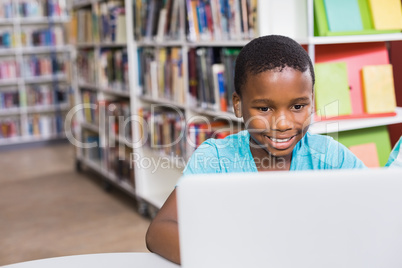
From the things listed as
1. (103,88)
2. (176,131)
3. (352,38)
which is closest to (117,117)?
(103,88)

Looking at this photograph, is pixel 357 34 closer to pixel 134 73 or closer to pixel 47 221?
pixel 134 73

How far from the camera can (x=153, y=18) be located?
3084 millimetres

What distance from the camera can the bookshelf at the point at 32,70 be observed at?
234 inches

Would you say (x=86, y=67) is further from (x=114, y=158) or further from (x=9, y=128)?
(x=9, y=128)

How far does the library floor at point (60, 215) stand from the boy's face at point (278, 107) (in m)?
1.83

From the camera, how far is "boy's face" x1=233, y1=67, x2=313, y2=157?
1033 millimetres

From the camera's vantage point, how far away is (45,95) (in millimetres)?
6172

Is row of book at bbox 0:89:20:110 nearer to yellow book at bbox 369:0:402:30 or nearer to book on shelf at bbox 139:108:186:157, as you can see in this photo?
book on shelf at bbox 139:108:186:157

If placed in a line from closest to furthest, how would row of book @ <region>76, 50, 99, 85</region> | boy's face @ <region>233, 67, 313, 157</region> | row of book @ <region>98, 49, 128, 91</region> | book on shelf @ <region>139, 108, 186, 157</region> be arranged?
1. boy's face @ <region>233, 67, 313, 157</region>
2. book on shelf @ <region>139, 108, 186, 157</region>
3. row of book @ <region>98, 49, 128, 91</region>
4. row of book @ <region>76, 50, 99, 85</region>

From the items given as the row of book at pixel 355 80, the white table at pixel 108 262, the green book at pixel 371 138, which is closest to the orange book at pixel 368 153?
the green book at pixel 371 138

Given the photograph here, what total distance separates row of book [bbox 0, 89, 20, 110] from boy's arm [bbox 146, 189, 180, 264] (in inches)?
214

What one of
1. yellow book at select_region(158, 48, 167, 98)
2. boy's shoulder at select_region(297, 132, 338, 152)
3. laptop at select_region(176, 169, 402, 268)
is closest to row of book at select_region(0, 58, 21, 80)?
yellow book at select_region(158, 48, 167, 98)

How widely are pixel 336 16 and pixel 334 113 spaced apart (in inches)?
14.8

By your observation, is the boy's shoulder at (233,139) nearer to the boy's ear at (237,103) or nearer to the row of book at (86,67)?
the boy's ear at (237,103)
